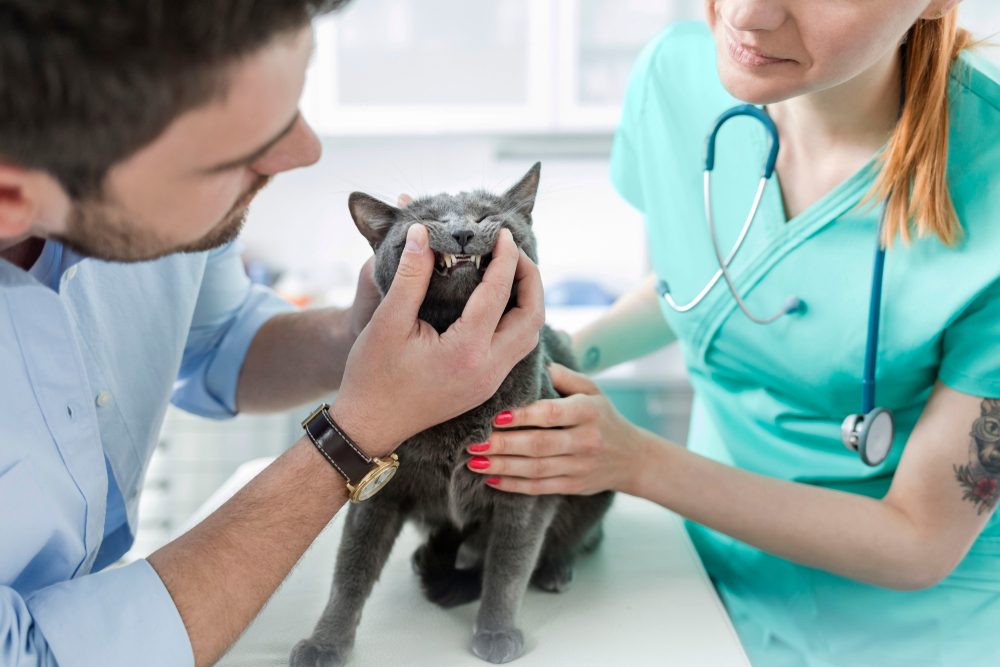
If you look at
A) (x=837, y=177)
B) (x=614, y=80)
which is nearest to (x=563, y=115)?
(x=614, y=80)

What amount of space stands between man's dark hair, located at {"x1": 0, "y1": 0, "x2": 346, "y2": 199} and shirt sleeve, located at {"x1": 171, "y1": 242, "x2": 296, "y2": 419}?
524mm

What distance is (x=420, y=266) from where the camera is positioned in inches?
26.9

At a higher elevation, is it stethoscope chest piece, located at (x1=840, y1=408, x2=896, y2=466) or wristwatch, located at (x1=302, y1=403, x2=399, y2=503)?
wristwatch, located at (x1=302, y1=403, x2=399, y2=503)

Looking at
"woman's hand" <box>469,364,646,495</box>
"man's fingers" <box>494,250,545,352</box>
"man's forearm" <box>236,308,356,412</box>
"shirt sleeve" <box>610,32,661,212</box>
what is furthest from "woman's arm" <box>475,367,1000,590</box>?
"shirt sleeve" <box>610,32,661,212</box>

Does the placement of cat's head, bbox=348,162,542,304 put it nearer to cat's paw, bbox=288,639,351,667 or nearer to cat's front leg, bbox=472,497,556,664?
cat's front leg, bbox=472,497,556,664

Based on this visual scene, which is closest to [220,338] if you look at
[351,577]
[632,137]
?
[351,577]

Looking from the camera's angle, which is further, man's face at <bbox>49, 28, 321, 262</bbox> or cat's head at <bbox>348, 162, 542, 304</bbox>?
cat's head at <bbox>348, 162, 542, 304</bbox>

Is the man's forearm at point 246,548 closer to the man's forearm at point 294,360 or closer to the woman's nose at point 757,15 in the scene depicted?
the man's forearm at point 294,360

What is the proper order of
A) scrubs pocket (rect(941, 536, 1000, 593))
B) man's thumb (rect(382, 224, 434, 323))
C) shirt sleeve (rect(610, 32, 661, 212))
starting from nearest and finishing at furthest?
1. man's thumb (rect(382, 224, 434, 323))
2. scrubs pocket (rect(941, 536, 1000, 593))
3. shirt sleeve (rect(610, 32, 661, 212))

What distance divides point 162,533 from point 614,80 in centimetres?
220

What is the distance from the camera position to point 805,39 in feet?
2.44

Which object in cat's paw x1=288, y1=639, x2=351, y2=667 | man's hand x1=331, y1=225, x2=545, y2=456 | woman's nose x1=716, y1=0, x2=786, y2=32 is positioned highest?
woman's nose x1=716, y1=0, x2=786, y2=32

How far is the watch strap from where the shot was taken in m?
0.69

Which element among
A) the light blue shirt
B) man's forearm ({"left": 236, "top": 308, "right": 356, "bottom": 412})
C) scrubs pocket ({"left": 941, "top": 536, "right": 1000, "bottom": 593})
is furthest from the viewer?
man's forearm ({"left": 236, "top": 308, "right": 356, "bottom": 412})
